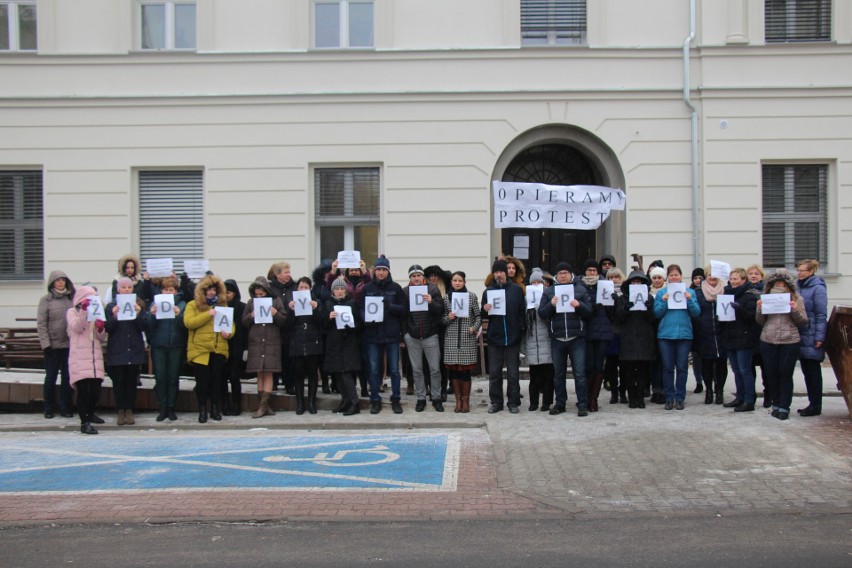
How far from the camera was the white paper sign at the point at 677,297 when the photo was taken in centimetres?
1155

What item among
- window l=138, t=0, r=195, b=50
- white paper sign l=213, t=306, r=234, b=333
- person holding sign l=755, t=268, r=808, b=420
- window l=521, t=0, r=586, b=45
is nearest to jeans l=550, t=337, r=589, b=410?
person holding sign l=755, t=268, r=808, b=420

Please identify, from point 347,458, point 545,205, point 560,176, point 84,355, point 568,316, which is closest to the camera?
point 347,458

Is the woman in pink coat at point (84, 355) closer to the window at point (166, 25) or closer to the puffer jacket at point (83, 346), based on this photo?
the puffer jacket at point (83, 346)

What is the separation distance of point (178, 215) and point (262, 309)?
637 centimetres

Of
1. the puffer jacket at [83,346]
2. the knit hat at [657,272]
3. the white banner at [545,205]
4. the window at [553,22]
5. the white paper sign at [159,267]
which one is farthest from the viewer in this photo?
the window at [553,22]

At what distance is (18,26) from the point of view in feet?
56.2

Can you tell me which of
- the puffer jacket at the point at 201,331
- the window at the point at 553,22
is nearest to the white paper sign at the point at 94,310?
the puffer jacket at the point at 201,331

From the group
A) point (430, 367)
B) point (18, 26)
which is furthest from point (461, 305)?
point (18, 26)

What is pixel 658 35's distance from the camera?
16766mm

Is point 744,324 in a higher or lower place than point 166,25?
lower

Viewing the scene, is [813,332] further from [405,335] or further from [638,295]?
[405,335]

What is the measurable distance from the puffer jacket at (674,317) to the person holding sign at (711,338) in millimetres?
201

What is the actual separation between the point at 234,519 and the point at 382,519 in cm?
119

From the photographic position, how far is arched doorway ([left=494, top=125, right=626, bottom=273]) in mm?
16875
